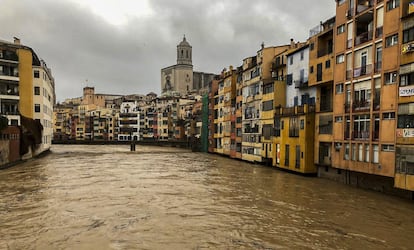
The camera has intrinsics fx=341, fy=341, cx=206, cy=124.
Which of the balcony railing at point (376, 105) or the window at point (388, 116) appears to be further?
the balcony railing at point (376, 105)

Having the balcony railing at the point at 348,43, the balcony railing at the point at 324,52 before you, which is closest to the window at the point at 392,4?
the balcony railing at the point at 348,43

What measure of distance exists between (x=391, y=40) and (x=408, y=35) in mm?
2016

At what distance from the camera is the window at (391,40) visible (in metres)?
27.9

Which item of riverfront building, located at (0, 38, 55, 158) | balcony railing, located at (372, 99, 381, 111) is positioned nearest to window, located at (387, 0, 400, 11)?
balcony railing, located at (372, 99, 381, 111)

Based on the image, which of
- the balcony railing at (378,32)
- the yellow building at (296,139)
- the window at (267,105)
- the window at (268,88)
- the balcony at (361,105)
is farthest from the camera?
the window at (267,105)

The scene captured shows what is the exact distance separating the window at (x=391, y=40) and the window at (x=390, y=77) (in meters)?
2.39

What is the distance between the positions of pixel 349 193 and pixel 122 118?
11721 cm

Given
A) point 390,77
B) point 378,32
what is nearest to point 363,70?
point 378,32

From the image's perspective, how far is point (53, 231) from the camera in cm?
1880

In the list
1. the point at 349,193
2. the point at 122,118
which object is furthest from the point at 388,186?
the point at 122,118

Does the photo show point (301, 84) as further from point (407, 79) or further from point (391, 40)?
point (407, 79)

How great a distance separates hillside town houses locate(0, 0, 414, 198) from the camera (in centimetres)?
2736

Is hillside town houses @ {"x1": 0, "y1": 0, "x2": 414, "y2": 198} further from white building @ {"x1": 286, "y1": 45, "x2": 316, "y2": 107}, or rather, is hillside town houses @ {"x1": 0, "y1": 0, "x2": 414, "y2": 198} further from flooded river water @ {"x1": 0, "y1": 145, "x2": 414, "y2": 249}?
flooded river water @ {"x1": 0, "y1": 145, "x2": 414, "y2": 249}

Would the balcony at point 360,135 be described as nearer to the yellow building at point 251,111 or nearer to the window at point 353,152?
the window at point 353,152
